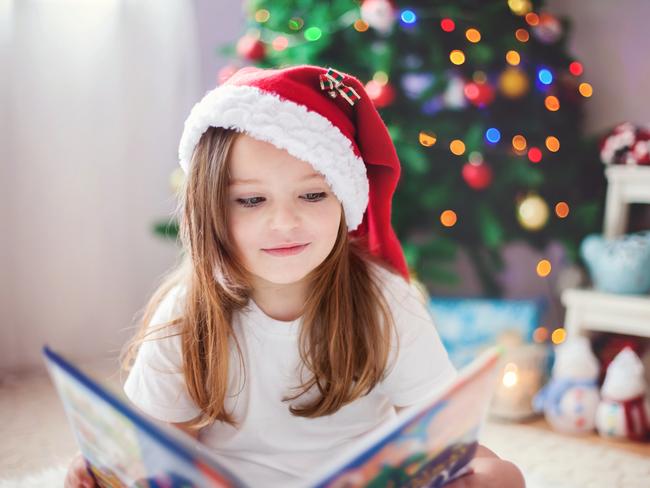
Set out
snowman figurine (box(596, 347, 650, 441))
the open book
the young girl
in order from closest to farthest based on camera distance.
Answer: the open book
the young girl
snowman figurine (box(596, 347, 650, 441))

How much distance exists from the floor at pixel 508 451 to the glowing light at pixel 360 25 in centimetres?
93

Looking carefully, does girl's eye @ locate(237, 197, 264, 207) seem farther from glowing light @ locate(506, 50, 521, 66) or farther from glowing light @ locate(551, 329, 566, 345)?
glowing light @ locate(551, 329, 566, 345)

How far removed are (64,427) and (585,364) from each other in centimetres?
113

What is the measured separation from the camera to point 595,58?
5.71ft

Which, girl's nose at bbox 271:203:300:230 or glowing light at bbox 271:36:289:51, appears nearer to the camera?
girl's nose at bbox 271:203:300:230

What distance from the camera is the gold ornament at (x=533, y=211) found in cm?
155

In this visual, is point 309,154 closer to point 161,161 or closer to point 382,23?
point 382,23

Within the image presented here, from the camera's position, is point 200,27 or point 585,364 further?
point 200,27

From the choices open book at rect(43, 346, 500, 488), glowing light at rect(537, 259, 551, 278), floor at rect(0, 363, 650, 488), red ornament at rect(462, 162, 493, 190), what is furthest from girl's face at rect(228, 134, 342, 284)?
glowing light at rect(537, 259, 551, 278)

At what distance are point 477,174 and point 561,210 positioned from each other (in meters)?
0.25

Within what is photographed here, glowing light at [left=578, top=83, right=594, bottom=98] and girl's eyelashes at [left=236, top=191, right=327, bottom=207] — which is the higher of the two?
glowing light at [left=578, top=83, right=594, bottom=98]

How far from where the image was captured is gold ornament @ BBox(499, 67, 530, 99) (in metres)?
1.53

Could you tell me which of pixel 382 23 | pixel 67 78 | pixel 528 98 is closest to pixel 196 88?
pixel 67 78

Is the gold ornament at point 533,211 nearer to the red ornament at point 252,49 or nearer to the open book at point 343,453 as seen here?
the red ornament at point 252,49
